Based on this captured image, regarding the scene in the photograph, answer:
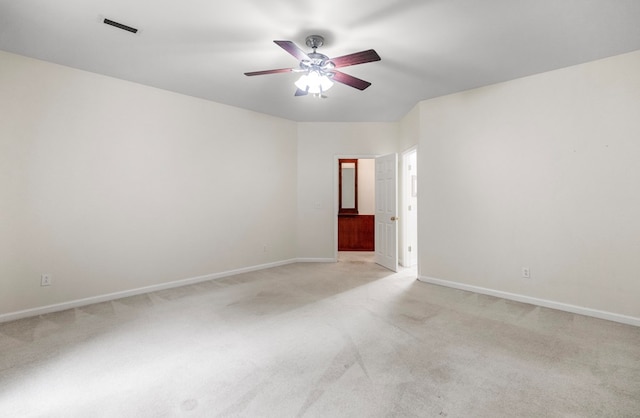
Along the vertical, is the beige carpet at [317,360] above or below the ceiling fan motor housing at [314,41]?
below

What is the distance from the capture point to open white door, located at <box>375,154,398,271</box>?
5066 mm

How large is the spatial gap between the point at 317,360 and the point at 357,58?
92.0 inches

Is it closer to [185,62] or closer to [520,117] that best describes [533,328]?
[520,117]

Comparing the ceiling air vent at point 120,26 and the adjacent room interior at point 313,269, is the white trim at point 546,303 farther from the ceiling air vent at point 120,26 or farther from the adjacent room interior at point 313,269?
the ceiling air vent at point 120,26

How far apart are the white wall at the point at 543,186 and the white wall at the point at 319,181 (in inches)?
67.4

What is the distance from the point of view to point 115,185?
3572 mm

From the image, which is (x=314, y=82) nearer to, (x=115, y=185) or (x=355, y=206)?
(x=115, y=185)

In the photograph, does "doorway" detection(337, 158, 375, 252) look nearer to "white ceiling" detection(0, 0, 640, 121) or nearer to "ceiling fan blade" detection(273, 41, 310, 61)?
"white ceiling" detection(0, 0, 640, 121)

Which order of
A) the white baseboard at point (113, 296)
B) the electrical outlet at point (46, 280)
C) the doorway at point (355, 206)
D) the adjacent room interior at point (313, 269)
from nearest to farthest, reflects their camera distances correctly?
the adjacent room interior at point (313, 269) < the white baseboard at point (113, 296) < the electrical outlet at point (46, 280) < the doorway at point (355, 206)

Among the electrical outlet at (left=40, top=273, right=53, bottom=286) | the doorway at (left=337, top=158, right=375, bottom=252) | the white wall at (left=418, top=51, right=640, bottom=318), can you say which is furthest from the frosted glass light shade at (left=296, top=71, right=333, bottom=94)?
the doorway at (left=337, top=158, right=375, bottom=252)

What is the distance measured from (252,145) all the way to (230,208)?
114cm

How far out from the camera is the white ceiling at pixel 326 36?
89.0 inches

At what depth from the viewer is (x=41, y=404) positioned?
169cm

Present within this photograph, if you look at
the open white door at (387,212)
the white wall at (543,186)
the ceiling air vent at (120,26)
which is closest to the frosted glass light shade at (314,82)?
the ceiling air vent at (120,26)
